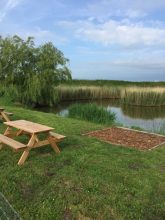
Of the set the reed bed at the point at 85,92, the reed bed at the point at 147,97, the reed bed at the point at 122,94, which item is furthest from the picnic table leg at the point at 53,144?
the reed bed at the point at 85,92

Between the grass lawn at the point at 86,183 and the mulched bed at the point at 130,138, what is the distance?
654 mm

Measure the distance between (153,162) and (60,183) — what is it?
2133 mm

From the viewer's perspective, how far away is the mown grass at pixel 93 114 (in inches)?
469

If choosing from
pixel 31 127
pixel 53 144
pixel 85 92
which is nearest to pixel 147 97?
pixel 85 92

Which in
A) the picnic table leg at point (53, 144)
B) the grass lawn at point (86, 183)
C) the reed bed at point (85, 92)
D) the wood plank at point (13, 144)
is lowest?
the reed bed at point (85, 92)

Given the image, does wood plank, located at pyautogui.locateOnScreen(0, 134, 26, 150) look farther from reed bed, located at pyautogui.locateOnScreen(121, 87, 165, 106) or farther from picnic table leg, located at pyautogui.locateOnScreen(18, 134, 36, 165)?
reed bed, located at pyautogui.locateOnScreen(121, 87, 165, 106)

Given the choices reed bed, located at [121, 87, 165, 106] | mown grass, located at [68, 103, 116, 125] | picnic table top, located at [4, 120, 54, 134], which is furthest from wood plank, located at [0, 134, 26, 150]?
reed bed, located at [121, 87, 165, 106]

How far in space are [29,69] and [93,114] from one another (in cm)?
1019

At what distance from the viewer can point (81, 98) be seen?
89.9 feet

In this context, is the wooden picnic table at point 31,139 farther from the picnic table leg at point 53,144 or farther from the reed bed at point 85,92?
the reed bed at point 85,92

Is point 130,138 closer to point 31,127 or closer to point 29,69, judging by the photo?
point 31,127

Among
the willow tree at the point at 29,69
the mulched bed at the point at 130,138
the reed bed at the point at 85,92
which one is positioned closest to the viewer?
the mulched bed at the point at 130,138

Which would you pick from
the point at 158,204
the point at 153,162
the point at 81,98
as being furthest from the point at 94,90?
the point at 158,204

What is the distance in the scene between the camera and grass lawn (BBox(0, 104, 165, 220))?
3.80 meters
